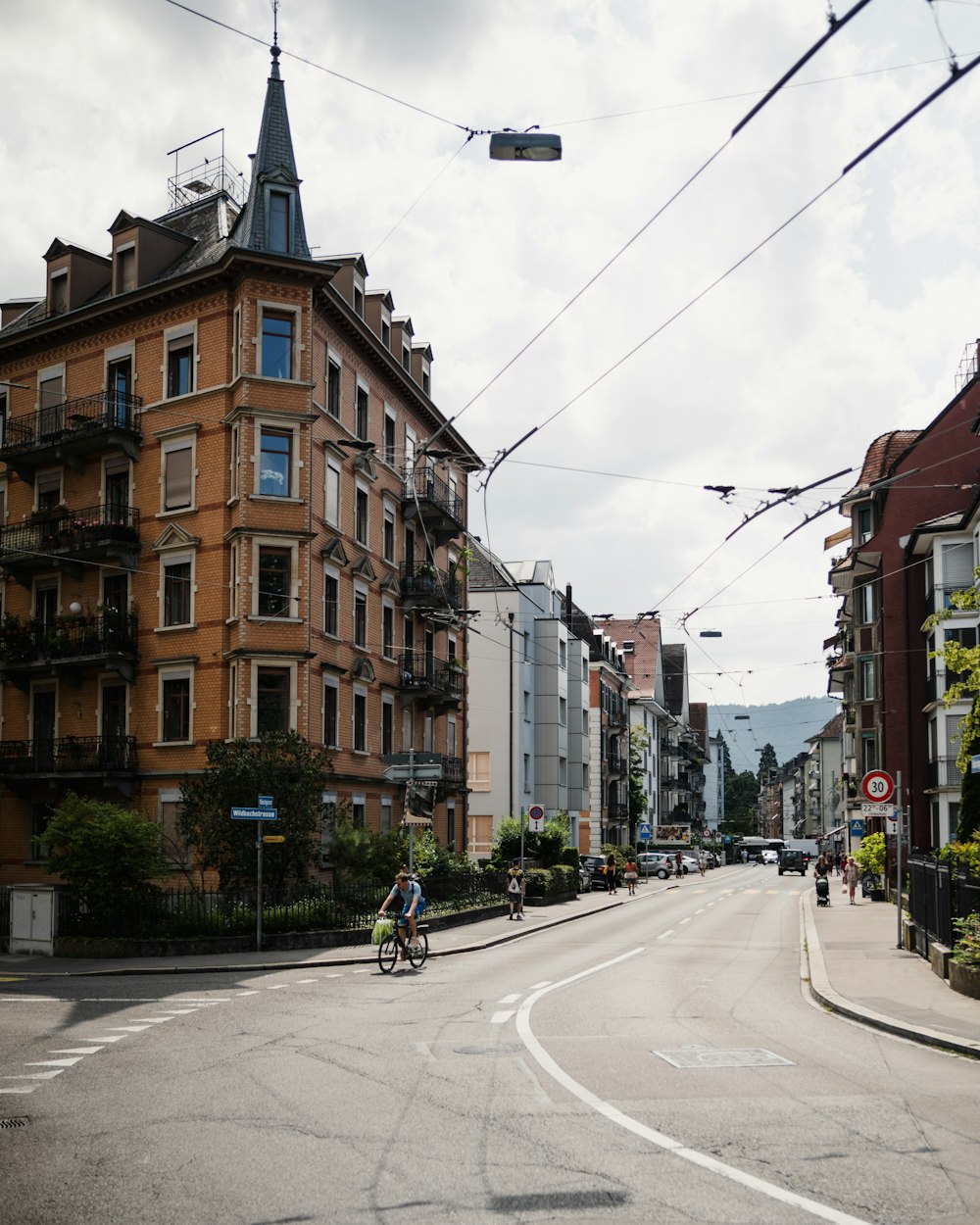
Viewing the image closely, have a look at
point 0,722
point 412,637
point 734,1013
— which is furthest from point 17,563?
point 734,1013

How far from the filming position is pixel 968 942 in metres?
16.9

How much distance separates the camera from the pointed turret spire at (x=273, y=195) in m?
34.3

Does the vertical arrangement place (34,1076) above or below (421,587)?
below

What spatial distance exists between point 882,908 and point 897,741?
40.4 ft

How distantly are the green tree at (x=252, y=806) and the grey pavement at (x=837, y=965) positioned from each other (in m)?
2.66

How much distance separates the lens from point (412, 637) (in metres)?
42.5

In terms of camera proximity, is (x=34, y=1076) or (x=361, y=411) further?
(x=361, y=411)


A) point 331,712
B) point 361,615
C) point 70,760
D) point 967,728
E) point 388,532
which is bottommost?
point 70,760

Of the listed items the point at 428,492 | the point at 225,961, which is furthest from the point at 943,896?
the point at 428,492

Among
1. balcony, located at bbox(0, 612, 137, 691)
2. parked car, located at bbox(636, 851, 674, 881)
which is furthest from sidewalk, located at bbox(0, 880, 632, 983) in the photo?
parked car, located at bbox(636, 851, 674, 881)

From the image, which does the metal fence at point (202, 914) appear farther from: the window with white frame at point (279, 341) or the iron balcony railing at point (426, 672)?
the window with white frame at point (279, 341)

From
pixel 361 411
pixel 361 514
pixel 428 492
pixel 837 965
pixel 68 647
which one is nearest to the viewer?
pixel 837 965

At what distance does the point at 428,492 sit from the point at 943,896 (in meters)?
25.4

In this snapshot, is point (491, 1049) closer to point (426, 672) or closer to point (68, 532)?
point (68, 532)
